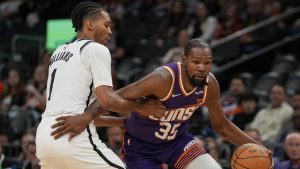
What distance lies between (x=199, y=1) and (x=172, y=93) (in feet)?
34.0

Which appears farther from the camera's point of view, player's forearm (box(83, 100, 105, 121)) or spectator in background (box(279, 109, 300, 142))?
spectator in background (box(279, 109, 300, 142))

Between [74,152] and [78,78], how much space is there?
572 mm

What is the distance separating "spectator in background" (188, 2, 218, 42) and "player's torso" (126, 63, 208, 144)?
8.17m

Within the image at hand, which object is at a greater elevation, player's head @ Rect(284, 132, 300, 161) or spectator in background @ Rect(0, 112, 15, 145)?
player's head @ Rect(284, 132, 300, 161)

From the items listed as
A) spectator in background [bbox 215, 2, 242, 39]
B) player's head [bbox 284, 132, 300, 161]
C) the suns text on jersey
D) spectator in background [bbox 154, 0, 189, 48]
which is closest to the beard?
the suns text on jersey

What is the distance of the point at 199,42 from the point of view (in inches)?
245

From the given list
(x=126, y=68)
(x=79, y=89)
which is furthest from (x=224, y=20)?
(x=79, y=89)

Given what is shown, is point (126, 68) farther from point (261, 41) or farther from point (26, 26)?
point (26, 26)

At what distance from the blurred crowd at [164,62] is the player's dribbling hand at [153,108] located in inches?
120

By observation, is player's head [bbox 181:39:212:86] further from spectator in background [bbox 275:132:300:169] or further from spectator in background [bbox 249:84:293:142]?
spectator in background [bbox 249:84:293:142]

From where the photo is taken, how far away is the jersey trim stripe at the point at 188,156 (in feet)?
21.5

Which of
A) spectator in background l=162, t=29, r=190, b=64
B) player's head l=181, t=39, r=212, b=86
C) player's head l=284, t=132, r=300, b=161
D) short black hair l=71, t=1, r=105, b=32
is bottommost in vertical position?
player's head l=284, t=132, r=300, b=161

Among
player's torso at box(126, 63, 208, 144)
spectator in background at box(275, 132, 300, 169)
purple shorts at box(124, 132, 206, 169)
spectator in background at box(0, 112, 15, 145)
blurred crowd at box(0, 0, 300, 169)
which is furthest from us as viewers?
spectator in background at box(0, 112, 15, 145)

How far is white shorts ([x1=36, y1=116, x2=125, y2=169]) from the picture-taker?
5.44m
